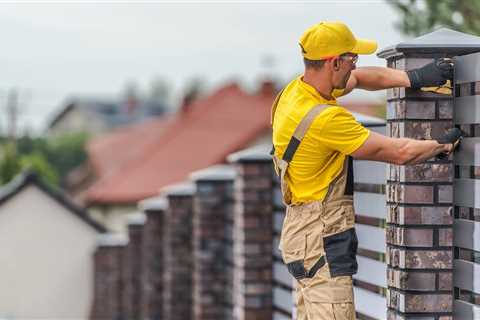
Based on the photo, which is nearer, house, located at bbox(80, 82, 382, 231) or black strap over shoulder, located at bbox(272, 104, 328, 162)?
black strap over shoulder, located at bbox(272, 104, 328, 162)

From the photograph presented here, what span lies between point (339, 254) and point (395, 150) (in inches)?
24.2

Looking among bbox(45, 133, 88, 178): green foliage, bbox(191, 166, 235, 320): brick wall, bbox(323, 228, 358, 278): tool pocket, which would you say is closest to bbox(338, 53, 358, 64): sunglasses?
bbox(323, 228, 358, 278): tool pocket

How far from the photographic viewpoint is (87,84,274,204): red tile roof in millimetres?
51375

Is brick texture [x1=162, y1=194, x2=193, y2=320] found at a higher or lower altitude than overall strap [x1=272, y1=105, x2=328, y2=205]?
lower

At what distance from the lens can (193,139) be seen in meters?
56.7

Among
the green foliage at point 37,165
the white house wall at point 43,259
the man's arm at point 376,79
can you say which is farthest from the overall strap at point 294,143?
the green foliage at point 37,165

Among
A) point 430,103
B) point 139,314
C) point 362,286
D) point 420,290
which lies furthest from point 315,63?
point 139,314

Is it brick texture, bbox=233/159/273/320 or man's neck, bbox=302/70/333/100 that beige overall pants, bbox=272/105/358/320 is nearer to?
man's neck, bbox=302/70/333/100

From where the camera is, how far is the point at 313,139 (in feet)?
20.2

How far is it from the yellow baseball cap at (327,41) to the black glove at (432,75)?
391 millimetres

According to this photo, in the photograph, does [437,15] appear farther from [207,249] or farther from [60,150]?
[60,150]

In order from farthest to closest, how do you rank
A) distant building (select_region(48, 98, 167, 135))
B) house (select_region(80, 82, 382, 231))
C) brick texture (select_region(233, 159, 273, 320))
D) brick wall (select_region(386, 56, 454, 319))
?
distant building (select_region(48, 98, 167, 135))
house (select_region(80, 82, 382, 231))
brick texture (select_region(233, 159, 273, 320))
brick wall (select_region(386, 56, 454, 319))

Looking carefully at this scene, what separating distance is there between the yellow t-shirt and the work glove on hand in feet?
1.50

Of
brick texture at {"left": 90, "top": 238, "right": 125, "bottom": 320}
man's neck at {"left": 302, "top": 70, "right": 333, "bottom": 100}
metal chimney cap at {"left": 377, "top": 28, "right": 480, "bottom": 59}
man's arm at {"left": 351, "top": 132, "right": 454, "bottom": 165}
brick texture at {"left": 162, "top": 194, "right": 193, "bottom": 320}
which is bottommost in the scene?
brick texture at {"left": 90, "top": 238, "right": 125, "bottom": 320}
